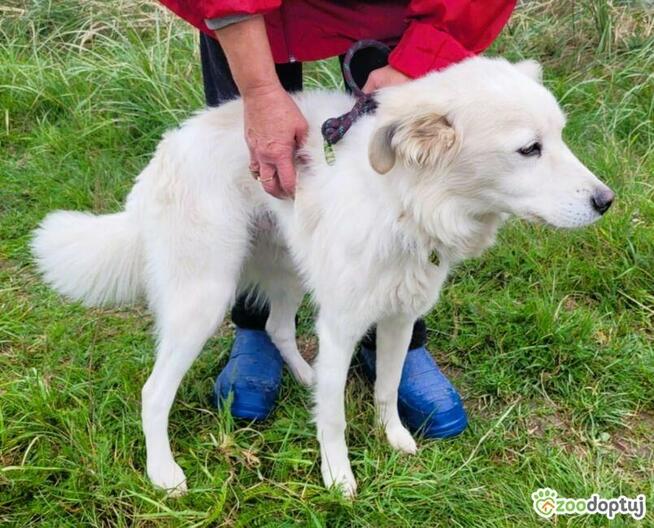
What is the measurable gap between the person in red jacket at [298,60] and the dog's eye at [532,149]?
0.37 meters

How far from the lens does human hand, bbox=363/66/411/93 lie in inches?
79.0

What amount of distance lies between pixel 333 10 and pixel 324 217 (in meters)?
0.61

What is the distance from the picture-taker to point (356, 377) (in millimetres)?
2629

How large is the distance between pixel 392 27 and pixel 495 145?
63cm

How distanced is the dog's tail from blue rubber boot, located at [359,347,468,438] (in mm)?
875

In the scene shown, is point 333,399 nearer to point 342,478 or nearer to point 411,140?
point 342,478

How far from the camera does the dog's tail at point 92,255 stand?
7.66 feet

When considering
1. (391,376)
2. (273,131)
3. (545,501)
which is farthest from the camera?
(391,376)

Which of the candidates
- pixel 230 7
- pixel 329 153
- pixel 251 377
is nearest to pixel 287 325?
pixel 251 377

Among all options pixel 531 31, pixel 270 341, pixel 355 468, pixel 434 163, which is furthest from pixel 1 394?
pixel 531 31

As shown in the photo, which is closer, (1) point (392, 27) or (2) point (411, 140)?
(2) point (411, 140)

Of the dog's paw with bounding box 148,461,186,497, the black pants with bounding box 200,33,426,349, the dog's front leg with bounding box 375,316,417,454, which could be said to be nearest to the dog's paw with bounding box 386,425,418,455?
the dog's front leg with bounding box 375,316,417,454

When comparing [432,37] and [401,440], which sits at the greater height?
[432,37]

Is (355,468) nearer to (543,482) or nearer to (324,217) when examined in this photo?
(543,482)
